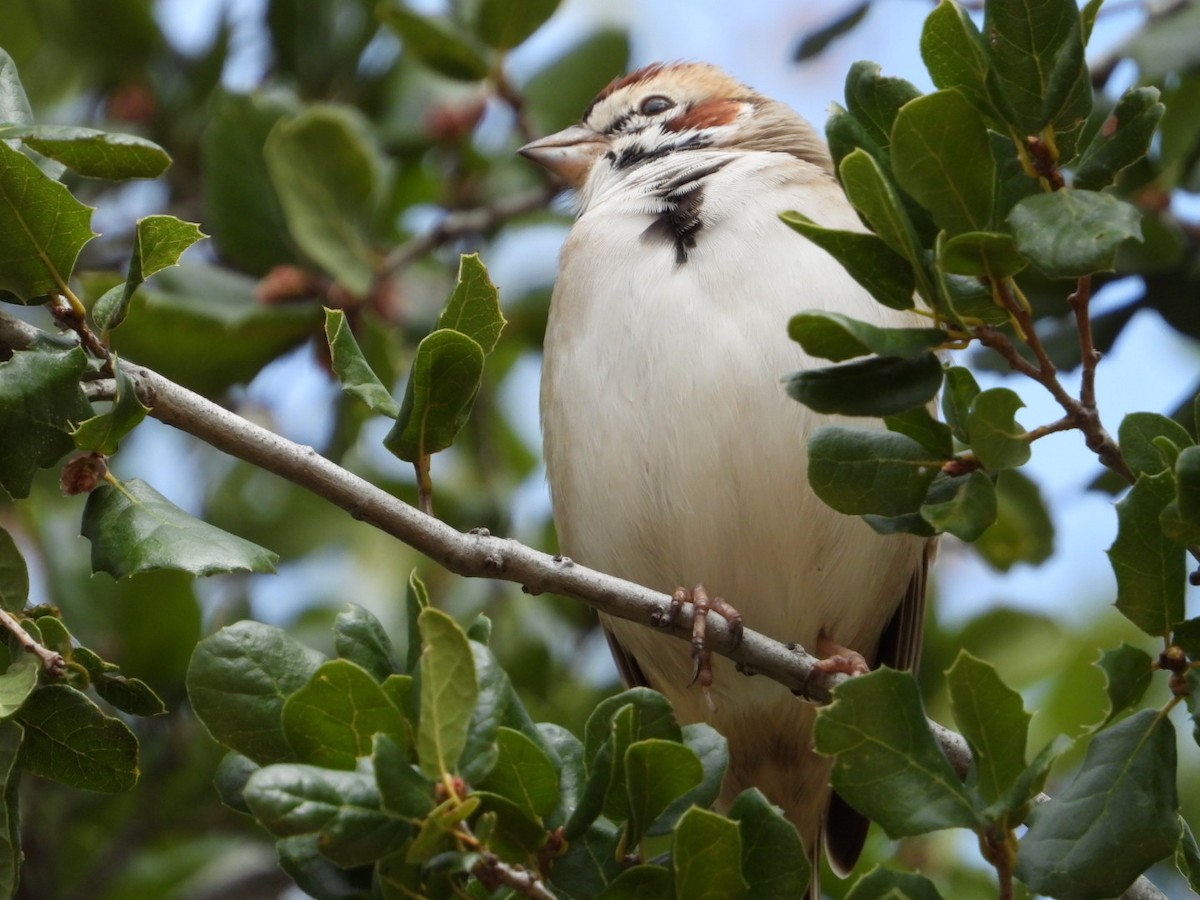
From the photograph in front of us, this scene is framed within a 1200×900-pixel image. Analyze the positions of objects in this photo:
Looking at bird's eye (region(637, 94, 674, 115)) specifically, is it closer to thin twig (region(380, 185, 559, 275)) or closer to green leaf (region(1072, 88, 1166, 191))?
thin twig (region(380, 185, 559, 275))

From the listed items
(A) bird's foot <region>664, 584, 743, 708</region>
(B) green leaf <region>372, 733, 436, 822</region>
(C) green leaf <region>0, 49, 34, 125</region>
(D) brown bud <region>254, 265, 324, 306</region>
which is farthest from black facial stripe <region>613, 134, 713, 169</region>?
(B) green leaf <region>372, 733, 436, 822</region>

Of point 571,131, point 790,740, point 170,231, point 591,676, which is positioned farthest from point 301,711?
point 571,131

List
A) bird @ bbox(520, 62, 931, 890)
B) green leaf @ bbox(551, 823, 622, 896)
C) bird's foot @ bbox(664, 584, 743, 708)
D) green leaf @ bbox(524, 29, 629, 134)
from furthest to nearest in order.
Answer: green leaf @ bbox(524, 29, 629, 134), bird @ bbox(520, 62, 931, 890), bird's foot @ bbox(664, 584, 743, 708), green leaf @ bbox(551, 823, 622, 896)

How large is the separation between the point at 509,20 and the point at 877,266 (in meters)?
2.25

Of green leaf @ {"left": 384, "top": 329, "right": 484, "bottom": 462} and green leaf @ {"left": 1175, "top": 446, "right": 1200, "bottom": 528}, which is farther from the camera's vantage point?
green leaf @ {"left": 384, "top": 329, "right": 484, "bottom": 462}

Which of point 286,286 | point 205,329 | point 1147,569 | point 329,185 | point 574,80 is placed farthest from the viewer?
point 574,80

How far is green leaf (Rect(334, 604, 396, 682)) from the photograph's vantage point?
192cm

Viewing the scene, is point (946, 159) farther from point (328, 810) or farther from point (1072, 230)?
point (328, 810)

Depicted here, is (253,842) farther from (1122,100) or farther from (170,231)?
(1122,100)

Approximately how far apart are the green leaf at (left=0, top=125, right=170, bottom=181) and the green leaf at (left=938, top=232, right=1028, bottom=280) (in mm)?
1019

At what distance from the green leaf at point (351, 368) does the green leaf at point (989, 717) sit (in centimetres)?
85

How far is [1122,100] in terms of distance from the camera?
1.93m

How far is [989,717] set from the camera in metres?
1.87

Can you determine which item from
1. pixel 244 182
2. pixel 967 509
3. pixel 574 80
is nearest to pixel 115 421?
pixel 967 509
